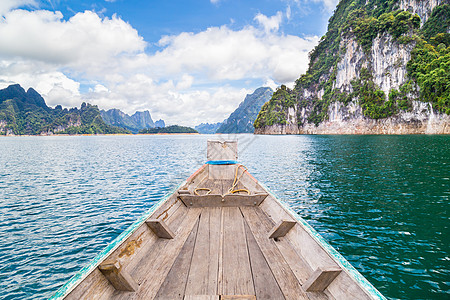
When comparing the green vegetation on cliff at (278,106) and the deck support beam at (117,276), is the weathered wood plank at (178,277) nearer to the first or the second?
the deck support beam at (117,276)

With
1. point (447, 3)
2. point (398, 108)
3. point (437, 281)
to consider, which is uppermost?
point (447, 3)

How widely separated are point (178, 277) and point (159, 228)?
3.67 ft

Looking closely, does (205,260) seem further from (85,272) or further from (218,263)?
(85,272)

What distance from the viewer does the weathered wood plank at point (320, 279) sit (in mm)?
2412

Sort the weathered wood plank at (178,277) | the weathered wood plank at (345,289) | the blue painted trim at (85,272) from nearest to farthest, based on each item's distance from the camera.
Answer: the blue painted trim at (85,272) < the weathered wood plank at (345,289) < the weathered wood plank at (178,277)

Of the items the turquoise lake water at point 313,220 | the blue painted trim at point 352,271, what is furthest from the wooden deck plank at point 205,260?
the turquoise lake water at point 313,220

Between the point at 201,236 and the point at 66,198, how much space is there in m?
10.8

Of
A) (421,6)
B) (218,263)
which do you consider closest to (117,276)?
(218,263)

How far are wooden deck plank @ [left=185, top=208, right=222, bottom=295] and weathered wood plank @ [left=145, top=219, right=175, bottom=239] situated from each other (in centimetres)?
54

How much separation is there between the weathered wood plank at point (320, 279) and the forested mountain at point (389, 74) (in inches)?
2938

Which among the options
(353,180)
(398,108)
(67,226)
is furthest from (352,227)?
(398,108)

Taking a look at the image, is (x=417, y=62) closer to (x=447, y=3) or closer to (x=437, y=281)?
(x=447, y=3)

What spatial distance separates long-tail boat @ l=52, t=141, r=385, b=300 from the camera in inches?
96.4

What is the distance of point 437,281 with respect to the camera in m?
4.55
